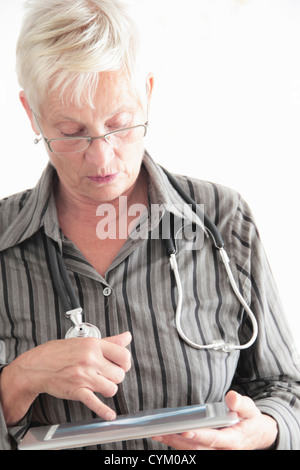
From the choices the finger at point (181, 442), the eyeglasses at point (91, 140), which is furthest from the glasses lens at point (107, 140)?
the finger at point (181, 442)

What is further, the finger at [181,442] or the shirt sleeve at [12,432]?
the shirt sleeve at [12,432]

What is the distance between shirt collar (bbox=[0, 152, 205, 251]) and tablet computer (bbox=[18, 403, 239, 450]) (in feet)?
1.23

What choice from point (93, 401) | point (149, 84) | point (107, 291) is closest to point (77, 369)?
point (93, 401)

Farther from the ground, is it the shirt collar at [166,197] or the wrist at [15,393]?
the shirt collar at [166,197]

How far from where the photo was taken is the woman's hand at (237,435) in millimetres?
898

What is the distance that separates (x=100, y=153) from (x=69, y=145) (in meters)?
0.07

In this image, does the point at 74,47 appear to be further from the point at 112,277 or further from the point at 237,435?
the point at 237,435

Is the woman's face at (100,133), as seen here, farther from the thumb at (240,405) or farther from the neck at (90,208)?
the thumb at (240,405)

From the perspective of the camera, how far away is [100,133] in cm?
105

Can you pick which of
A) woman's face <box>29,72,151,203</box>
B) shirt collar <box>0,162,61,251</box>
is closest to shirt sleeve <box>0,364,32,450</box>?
shirt collar <box>0,162,61,251</box>

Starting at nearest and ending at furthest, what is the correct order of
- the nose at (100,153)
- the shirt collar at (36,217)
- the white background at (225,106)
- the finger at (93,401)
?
the finger at (93,401)
the nose at (100,153)
the shirt collar at (36,217)
the white background at (225,106)

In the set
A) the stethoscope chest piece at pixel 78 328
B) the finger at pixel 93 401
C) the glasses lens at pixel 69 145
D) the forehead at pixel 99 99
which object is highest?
the forehead at pixel 99 99

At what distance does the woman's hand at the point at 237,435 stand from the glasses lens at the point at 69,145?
0.54 meters

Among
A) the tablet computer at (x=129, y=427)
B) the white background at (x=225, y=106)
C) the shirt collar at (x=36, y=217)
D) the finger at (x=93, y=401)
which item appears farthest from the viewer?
the white background at (x=225, y=106)
